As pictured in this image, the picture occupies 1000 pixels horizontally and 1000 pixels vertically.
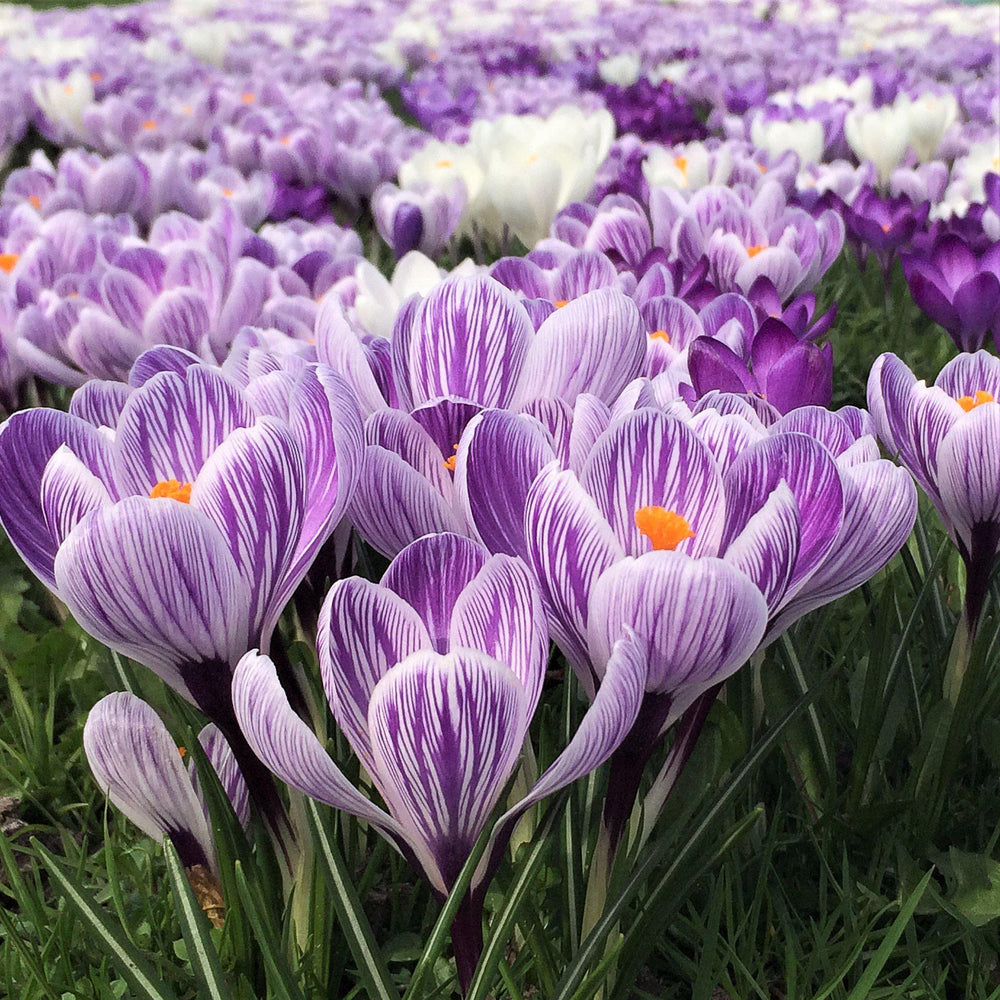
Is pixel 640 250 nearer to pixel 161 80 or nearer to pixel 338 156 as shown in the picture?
pixel 338 156

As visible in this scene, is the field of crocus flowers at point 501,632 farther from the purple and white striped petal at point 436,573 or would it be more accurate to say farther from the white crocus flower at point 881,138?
the white crocus flower at point 881,138

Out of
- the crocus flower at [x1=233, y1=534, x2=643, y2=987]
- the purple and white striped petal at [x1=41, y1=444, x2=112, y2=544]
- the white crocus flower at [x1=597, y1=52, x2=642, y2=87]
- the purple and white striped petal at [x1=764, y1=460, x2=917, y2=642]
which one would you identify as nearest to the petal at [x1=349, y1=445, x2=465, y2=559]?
the crocus flower at [x1=233, y1=534, x2=643, y2=987]

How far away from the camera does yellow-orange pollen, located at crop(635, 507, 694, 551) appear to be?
98cm

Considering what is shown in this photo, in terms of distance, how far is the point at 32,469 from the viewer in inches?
42.3

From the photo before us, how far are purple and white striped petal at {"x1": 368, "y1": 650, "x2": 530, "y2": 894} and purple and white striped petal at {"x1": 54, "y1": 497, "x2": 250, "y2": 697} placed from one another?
0.57ft

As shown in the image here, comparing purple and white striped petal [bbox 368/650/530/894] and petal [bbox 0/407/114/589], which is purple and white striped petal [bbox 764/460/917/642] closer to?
purple and white striped petal [bbox 368/650/530/894]

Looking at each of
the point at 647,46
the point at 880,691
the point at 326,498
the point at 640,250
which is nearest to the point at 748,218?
the point at 640,250

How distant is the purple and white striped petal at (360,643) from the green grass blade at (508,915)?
19 centimetres

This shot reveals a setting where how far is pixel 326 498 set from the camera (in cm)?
104

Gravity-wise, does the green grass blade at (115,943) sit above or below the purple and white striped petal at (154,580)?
below

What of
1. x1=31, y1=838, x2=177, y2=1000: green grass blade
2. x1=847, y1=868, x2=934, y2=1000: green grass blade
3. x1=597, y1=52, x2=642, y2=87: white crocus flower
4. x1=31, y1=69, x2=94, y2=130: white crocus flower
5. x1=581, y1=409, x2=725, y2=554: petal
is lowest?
x1=597, y1=52, x2=642, y2=87: white crocus flower

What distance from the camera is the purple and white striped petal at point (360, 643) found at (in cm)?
92

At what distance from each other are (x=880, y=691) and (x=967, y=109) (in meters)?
5.84

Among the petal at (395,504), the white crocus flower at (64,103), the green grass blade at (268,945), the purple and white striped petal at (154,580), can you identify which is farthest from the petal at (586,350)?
the white crocus flower at (64,103)
